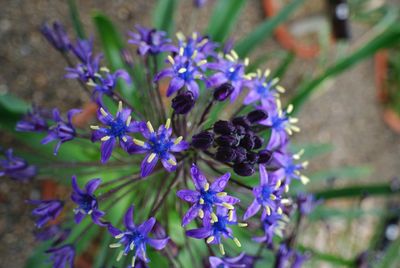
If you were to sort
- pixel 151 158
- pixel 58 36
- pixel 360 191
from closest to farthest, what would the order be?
1. pixel 151 158
2. pixel 58 36
3. pixel 360 191

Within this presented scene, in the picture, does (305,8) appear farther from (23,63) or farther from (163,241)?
A: (163,241)

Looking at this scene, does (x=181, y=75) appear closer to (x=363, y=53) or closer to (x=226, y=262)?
(x=226, y=262)

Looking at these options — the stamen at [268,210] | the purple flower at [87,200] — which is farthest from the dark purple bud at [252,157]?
the purple flower at [87,200]

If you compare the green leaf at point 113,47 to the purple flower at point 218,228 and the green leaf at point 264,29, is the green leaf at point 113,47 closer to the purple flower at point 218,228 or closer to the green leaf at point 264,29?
the green leaf at point 264,29

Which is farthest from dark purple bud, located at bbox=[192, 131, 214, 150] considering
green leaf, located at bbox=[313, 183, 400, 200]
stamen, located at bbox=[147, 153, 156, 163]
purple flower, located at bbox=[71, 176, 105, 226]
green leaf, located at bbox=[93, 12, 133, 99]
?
green leaf, located at bbox=[313, 183, 400, 200]

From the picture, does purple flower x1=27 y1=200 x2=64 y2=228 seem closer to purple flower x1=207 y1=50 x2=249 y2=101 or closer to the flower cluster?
the flower cluster

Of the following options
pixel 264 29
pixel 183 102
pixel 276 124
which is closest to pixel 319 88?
pixel 264 29
